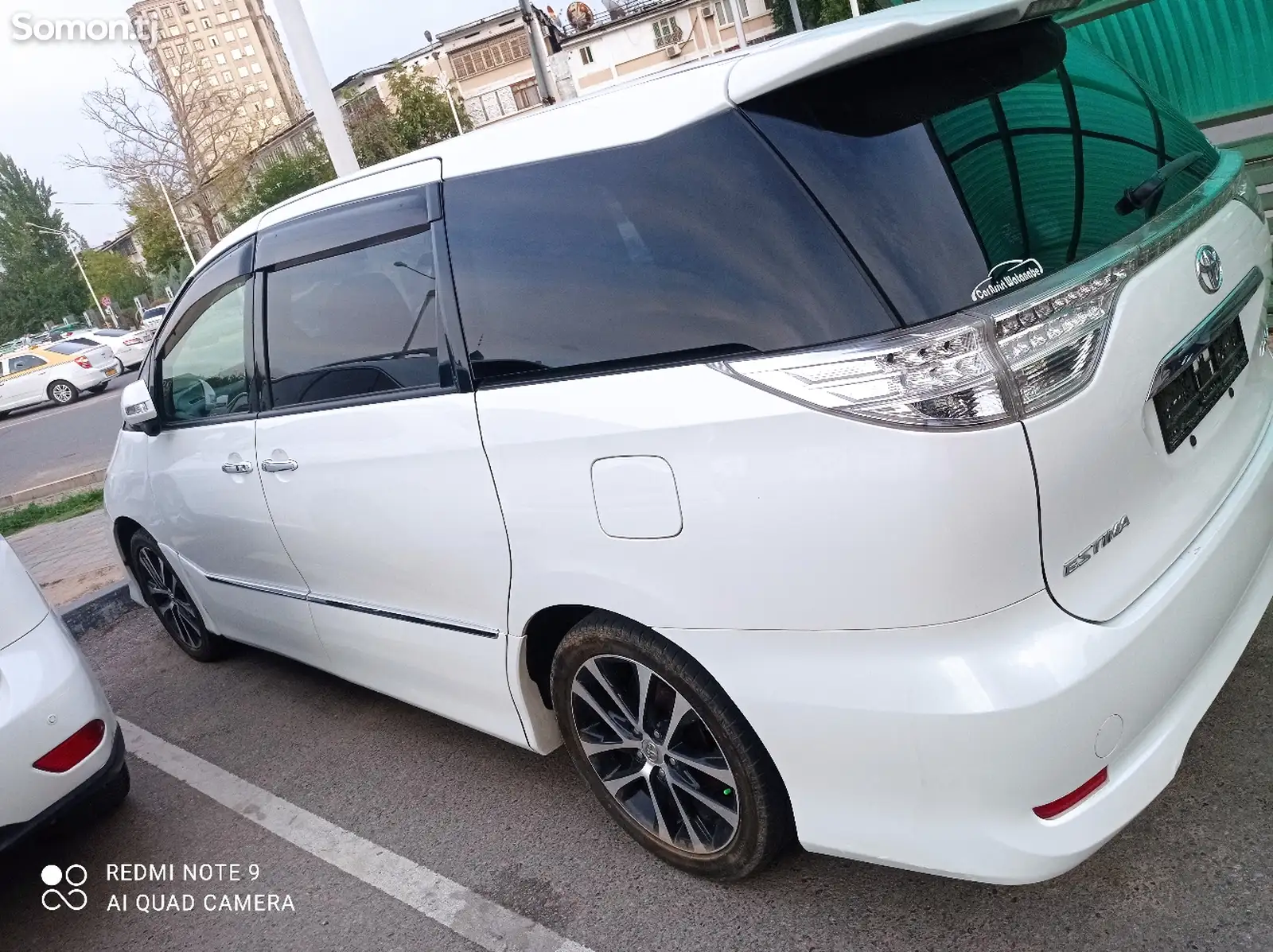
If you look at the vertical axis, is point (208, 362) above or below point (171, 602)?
above

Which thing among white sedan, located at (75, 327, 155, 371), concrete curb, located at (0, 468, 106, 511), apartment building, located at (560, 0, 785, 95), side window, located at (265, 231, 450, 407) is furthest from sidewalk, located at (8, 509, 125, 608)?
apartment building, located at (560, 0, 785, 95)

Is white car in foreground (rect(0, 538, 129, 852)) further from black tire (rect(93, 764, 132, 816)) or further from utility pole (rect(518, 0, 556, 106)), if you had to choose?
utility pole (rect(518, 0, 556, 106))

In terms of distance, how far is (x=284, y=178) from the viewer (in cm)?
4578

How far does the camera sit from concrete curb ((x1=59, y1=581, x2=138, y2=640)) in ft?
18.5

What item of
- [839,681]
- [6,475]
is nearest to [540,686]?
[839,681]

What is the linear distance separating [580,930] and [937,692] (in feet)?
3.86

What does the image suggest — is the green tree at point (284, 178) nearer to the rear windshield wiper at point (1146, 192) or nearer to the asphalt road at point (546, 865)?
the asphalt road at point (546, 865)

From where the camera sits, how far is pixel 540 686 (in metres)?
2.72

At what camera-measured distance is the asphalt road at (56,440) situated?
12.8 meters

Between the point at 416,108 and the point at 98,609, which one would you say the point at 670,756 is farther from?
the point at 416,108

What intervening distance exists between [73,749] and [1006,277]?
9.32 ft

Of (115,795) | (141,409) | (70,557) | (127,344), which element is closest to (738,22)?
(127,344)

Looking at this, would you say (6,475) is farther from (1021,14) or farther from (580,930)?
(1021,14)

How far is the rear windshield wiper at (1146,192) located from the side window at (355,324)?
1.60 meters
